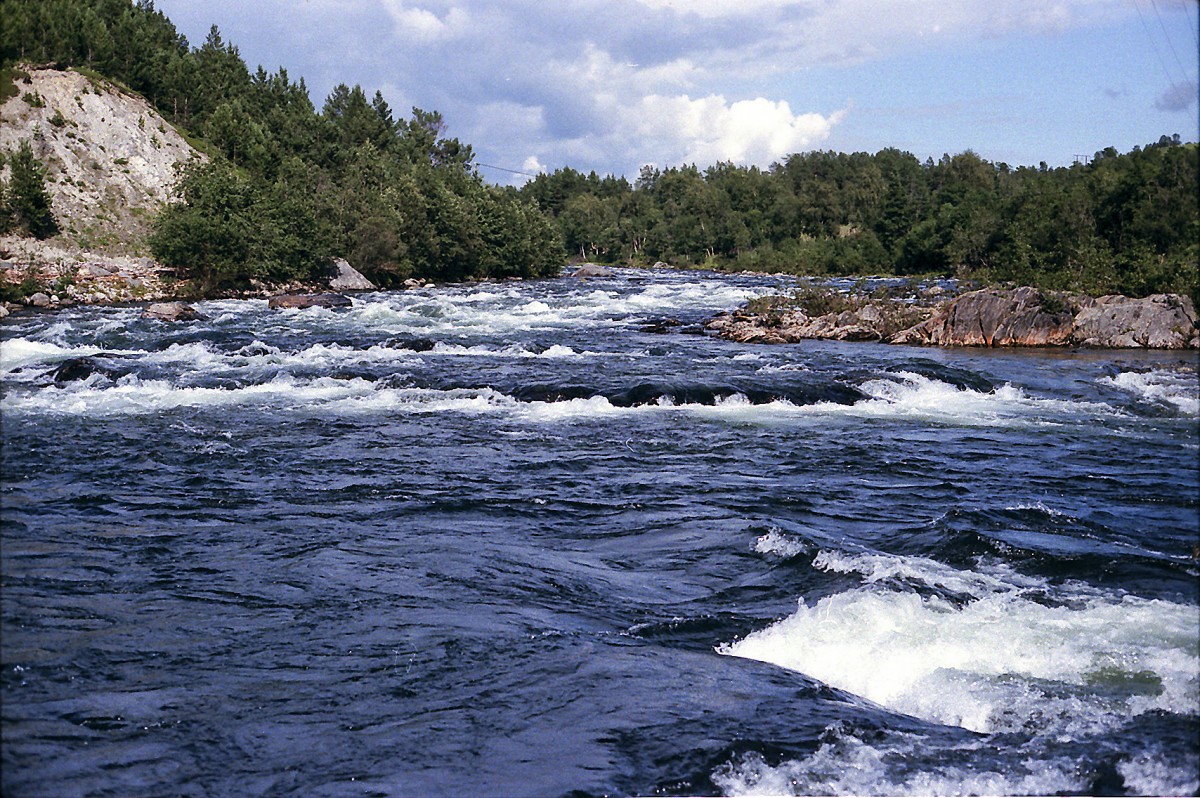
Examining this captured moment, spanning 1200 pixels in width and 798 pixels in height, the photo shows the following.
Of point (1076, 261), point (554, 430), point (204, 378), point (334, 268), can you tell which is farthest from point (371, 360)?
point (334, 268)

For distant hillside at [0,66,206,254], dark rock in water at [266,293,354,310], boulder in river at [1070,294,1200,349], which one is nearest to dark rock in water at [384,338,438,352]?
dark rock in water at [266,293,354,310]

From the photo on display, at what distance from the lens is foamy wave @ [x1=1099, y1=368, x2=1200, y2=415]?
18.1m

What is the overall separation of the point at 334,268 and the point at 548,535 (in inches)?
1976

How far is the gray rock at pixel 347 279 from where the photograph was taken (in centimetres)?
5734

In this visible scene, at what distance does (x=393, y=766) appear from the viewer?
19.5 ft

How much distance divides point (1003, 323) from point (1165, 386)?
Answer: 32.7 ft

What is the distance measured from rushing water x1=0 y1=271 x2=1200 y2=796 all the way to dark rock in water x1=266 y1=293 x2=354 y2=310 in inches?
857

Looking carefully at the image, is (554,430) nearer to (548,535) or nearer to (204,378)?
(548,535)

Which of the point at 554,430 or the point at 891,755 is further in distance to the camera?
the point at 554,430

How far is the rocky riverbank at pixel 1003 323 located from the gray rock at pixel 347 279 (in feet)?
95.2

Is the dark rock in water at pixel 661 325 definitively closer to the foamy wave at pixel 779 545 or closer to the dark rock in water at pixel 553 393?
the dark rock in water at pixel 553 393

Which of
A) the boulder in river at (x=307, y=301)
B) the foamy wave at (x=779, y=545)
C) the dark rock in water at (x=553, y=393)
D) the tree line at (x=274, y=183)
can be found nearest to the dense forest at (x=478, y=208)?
the tree line at (x=274, y=183)

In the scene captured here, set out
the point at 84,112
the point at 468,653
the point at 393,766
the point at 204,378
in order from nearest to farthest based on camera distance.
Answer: the point at 393,766
the point at 468,653
the point at 204,378
the point at 84,112

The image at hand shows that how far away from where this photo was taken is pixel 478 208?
72.8 m
